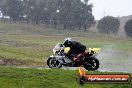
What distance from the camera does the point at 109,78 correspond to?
11.0 metres

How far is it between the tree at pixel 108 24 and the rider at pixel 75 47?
318ft

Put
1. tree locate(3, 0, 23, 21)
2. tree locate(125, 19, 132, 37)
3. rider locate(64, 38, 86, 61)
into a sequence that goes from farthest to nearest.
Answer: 1. tree locate(3, 0, 23, 21)
2. tree locate(125, 19, 132, 37)
3. rider locate(64, 38, 86, 61)

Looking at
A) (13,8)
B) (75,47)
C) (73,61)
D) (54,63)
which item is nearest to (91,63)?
(73,61)

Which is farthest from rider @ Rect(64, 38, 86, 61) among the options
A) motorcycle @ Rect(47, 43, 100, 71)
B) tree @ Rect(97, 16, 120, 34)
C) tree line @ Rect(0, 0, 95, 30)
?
tree @ Rect(97, 16, 120, 34)

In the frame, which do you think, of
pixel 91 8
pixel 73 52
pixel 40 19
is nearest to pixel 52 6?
pixel 40 19

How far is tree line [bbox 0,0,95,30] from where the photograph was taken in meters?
115

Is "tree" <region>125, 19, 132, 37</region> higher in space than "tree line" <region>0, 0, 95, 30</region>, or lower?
lower

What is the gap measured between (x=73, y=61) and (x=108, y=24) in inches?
3877

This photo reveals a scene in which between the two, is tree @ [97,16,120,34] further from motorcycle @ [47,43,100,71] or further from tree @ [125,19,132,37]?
motorcycle @ [47,43,100,71]

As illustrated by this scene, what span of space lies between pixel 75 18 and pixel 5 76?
329ft

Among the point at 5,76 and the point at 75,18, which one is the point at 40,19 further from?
the point at 5,76

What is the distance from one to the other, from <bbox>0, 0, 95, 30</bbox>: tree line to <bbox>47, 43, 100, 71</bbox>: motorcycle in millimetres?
93768

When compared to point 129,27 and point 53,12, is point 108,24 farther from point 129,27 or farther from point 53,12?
point 53,12

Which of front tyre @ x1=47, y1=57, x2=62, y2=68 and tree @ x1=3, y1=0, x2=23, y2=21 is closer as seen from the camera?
front tyre @ x1=47, y1=57, x2=62, y2=68
